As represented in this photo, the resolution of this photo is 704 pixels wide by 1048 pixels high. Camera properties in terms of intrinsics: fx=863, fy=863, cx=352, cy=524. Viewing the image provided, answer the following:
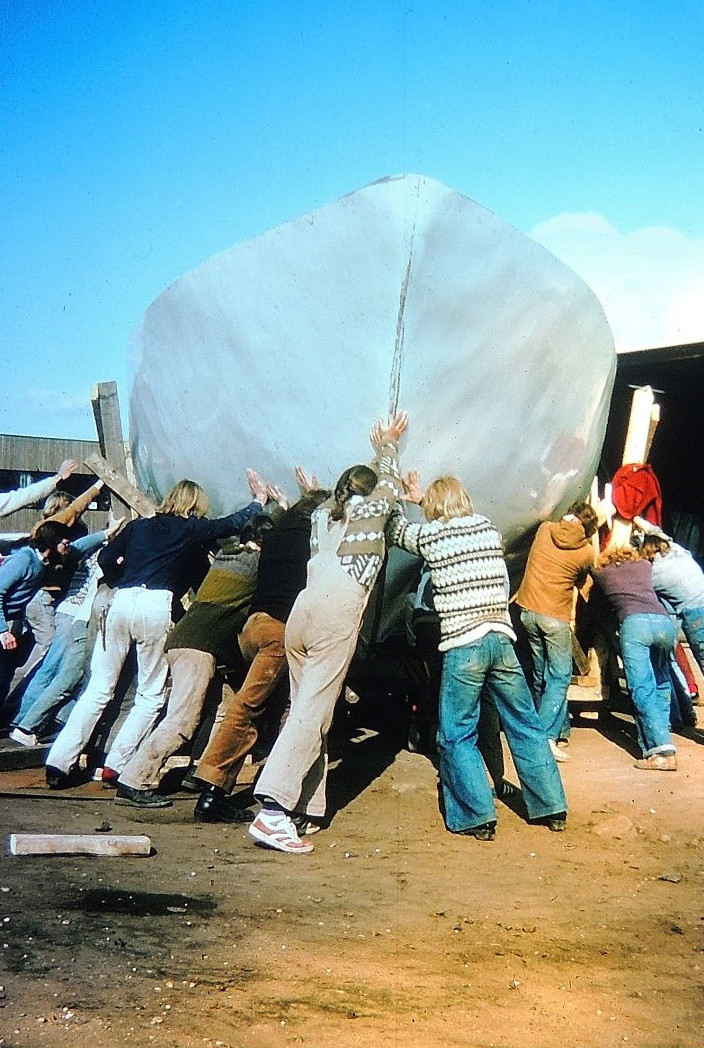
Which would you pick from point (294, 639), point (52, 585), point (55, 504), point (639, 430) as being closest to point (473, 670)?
point (294, 639)

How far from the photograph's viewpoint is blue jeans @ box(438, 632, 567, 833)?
12.6 feet

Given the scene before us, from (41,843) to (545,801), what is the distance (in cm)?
216

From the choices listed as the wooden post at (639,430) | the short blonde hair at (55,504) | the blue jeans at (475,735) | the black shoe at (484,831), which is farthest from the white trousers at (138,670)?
the wooden post at (639,430)

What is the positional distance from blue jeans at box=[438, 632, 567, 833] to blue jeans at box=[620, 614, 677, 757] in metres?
1.38

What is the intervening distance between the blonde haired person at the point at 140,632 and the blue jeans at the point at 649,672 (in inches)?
96.3

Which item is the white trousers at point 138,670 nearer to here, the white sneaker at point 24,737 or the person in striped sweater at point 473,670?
the white sneaker at point 24,737

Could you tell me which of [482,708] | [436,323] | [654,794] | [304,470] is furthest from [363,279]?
[654,794]

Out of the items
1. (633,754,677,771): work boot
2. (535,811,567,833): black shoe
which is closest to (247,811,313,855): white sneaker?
(535,811,567,833): black shoe

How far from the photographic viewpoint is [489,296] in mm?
3908

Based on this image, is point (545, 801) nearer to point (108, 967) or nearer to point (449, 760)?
point (449, 760)

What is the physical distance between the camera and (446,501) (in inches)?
156

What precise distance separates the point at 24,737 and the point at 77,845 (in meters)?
2.19

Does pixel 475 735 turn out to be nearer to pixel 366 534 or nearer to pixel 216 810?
pixel 366 534

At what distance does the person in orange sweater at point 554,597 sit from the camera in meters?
5.02
